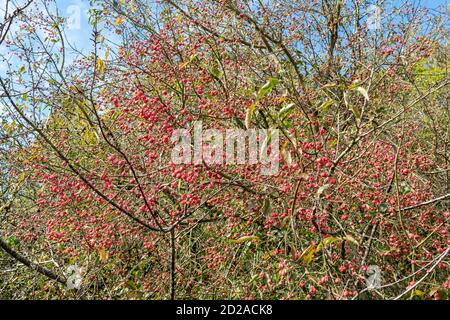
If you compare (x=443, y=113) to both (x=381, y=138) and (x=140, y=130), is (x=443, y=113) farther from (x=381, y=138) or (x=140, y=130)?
(x=140, y=130)

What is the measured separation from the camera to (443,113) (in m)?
4.42

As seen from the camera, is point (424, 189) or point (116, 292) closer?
point (424, 189)

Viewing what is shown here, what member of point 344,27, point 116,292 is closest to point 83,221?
point 116,292

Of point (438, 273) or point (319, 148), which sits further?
point (438, 273)

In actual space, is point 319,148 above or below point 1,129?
below

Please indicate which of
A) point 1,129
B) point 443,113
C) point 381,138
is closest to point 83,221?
point 1,129

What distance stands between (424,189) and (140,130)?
1.87 m

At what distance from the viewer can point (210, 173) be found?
7.66 feet

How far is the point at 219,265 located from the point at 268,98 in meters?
1.12

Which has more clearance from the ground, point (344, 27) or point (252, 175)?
point (344, 27)

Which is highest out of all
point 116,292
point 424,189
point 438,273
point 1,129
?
point 1,129
